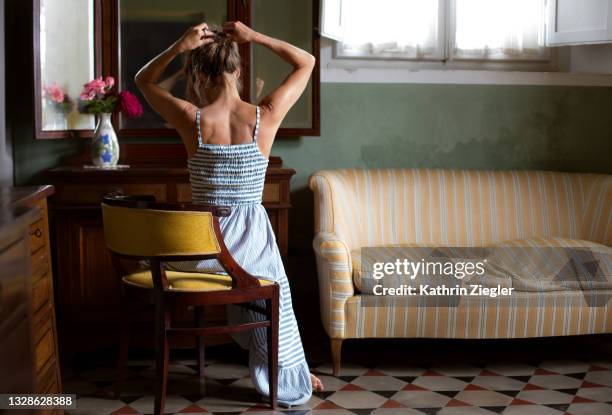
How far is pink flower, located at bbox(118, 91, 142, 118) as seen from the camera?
4547 mm

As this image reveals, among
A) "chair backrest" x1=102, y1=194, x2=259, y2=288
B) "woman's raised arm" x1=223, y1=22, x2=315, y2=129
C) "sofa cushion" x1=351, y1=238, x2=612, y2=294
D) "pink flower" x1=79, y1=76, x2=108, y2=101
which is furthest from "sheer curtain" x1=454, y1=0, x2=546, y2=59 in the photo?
"chair backrest" x1=102, y1=194, x2=259, y2=288

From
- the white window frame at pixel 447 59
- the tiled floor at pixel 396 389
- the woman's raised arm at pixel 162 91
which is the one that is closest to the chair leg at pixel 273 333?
the tiled floor at pixel 396 389

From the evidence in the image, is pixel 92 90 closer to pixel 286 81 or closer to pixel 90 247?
pixel 90 247

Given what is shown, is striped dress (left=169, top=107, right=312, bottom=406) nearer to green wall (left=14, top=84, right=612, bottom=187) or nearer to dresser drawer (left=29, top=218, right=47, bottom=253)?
dresser drawer (left=29, top=218, right=47, bottom=253)

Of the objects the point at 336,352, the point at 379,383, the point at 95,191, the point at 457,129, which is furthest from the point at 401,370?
the point at 95,191

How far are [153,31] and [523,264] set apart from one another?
93.7 inches

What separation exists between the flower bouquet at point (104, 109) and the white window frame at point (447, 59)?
129 cm

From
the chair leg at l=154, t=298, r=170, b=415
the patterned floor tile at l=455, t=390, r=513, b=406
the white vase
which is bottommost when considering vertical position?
the patterned floor tile at l=455, t=390, r=513, b=406

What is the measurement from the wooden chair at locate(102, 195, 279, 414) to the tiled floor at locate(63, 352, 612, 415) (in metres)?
0.31

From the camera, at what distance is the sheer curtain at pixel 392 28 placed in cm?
507

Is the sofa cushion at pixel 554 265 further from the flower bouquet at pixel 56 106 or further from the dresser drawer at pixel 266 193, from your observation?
the flower bouquet at pixel 56 106

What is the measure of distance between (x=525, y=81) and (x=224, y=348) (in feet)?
7.99

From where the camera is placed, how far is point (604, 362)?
Answer: 4457mm

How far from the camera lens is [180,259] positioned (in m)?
3.36
